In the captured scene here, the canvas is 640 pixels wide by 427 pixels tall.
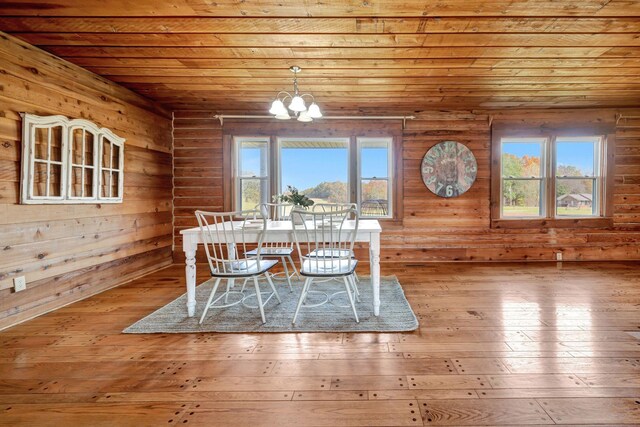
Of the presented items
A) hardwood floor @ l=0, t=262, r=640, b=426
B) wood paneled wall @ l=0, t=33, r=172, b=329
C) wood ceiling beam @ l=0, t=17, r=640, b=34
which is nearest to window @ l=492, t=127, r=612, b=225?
hardwood floor @ l=0, t=262, r=640, b=426

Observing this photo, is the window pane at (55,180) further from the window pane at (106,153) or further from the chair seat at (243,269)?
the chair seat at (243,269)

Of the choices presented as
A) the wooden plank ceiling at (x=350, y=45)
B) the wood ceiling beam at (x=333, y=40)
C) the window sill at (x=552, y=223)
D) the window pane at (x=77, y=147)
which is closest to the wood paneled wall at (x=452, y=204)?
the window sill at (x=552, y=223)

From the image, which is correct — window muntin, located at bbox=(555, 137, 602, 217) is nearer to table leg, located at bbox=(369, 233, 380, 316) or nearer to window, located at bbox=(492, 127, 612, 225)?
window, located at bbox=(492, 127, 612, 225)

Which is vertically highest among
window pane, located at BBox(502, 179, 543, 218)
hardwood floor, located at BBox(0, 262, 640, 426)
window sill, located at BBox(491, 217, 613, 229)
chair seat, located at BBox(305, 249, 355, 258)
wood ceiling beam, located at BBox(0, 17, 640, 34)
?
wood ceiling beam, located at BBox(0, 17, 640, 34)

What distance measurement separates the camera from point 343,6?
7.06 feet

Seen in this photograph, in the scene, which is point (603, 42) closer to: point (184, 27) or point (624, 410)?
point (624, 410)

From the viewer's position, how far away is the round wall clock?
4625 mm

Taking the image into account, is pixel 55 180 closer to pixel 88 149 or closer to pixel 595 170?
pixel 88 149

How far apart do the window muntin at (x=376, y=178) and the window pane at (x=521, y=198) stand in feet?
5.78

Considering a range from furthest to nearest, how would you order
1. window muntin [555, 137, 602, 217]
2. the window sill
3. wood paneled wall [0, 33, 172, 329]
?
window muntin [555, 137, 602, 217] < the window sill < wood paneled wall [0, 33, 172, 329]


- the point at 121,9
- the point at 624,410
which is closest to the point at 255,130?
the point at 121,9

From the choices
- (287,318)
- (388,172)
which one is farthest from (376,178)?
(287,318)

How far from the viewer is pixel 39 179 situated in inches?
104

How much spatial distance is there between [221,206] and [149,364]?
10.0 feet
